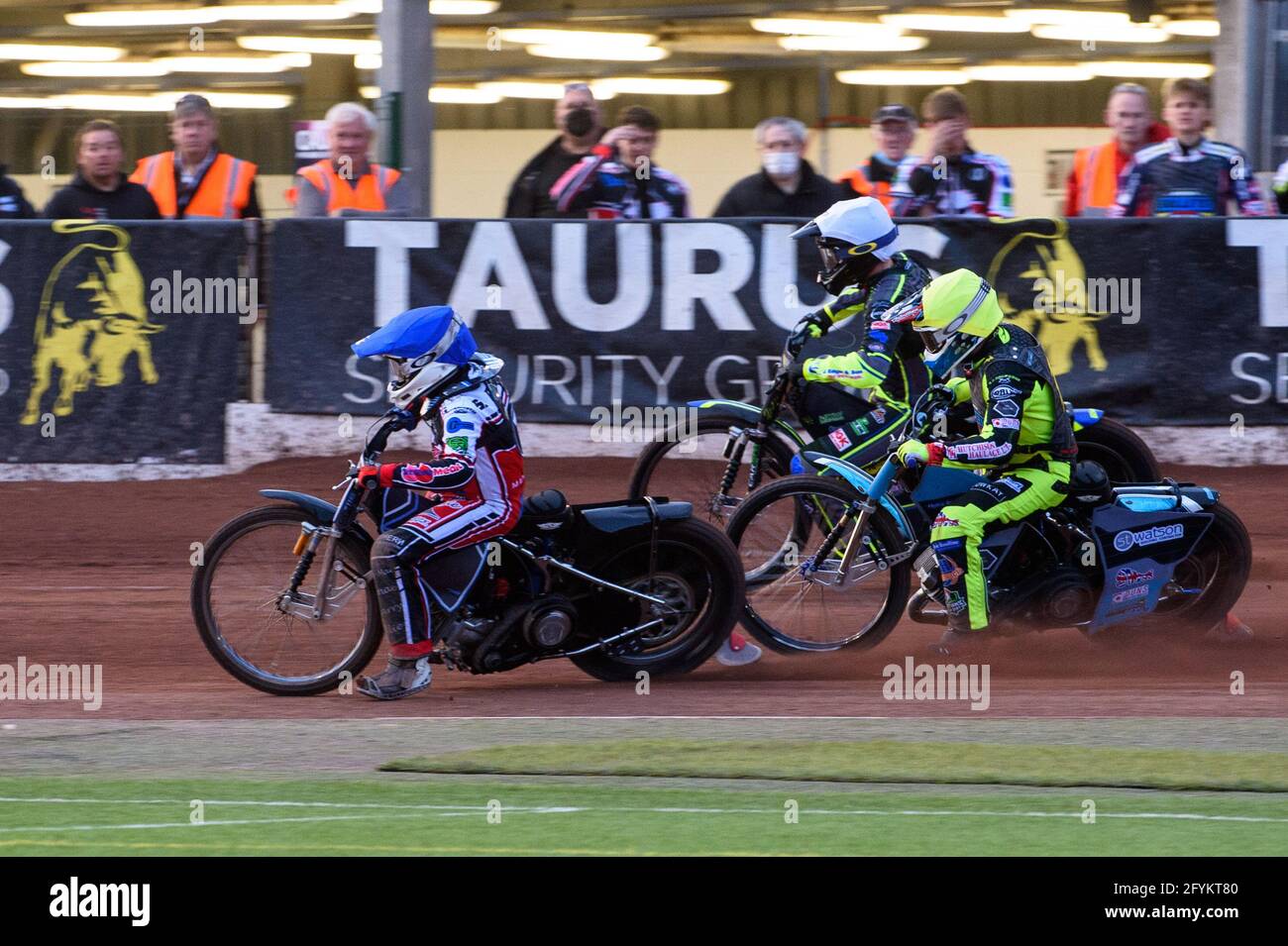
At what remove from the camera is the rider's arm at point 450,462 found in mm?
8523

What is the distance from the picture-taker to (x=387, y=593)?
8.59m

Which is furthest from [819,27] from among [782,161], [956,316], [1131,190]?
[956,316]

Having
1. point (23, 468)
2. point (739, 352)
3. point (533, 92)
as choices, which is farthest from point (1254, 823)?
point (533, 92)

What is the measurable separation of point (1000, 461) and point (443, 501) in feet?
7.79

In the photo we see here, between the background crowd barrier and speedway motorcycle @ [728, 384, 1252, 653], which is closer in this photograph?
speedway motorcycle @ [728, 384, 1252, 653]

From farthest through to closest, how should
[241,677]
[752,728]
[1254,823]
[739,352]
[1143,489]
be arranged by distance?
[739,352], [1143,489], [241,677], [752,728], [1254,823]

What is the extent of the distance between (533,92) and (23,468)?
5.89 metres

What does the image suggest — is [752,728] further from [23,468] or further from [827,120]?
[827,120]

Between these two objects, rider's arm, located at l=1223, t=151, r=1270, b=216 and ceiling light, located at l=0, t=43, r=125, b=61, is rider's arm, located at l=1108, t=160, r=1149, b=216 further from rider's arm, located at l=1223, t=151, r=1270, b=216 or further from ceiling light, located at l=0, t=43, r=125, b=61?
ceiling light, located at l=0, t=43, r=125, b=61

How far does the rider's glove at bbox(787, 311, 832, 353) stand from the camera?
10.0m

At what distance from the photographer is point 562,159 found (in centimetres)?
1378

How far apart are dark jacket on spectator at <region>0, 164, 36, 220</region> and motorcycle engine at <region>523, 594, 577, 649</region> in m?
6.71

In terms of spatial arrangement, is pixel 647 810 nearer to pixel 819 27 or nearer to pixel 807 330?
pixel 807 330

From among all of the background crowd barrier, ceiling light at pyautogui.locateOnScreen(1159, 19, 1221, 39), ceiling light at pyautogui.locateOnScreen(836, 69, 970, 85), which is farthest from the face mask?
ceiling light at pyautogui.locateOnScreen(1159, 19, 1221, 39)
